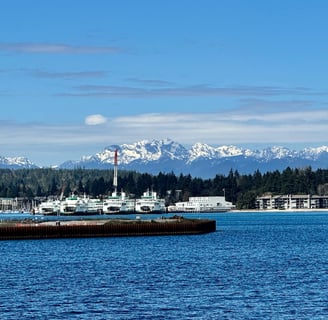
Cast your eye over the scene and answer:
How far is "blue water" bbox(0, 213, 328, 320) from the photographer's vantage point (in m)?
57.8

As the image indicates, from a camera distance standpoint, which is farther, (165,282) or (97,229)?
(97,229)

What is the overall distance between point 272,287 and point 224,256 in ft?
94.3

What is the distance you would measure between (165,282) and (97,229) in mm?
70406

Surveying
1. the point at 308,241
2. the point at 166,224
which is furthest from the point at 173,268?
the point at 166,224

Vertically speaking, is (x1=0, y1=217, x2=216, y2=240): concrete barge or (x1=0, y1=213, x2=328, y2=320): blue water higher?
(x1=0, y1=217, x2=216, y2=240): concrete barge

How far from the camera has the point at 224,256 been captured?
96312mm

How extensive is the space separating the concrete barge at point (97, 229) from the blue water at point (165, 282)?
23049 millimetres

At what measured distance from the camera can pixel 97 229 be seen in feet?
463

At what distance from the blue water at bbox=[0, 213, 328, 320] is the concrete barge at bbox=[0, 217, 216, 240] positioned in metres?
23.0

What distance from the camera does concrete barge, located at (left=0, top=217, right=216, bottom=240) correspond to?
136125 millimetres

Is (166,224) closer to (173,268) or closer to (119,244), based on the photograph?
(119,244)

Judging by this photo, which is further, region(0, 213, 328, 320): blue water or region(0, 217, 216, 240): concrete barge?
region(0, 217, 216, 240): concrete barge

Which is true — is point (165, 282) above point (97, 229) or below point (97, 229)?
below

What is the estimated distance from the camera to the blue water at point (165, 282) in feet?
190
